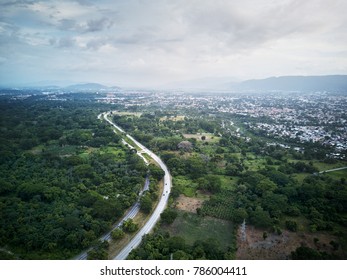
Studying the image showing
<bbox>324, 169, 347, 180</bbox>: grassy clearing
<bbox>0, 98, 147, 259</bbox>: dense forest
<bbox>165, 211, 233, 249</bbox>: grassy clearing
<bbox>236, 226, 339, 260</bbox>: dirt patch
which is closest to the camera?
<bbox>236, 226, 339, 260</bbox>: dirt patch

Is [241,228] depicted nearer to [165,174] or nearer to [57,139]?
[165,174]

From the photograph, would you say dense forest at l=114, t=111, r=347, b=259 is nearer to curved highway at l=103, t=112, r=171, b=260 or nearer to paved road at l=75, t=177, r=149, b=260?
curved highway at l=103, t=112, r=171, b=260

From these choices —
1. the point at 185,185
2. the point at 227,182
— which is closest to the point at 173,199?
the point at 185,185

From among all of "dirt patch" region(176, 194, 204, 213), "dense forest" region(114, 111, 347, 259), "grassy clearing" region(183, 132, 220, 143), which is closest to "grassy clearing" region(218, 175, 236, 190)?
"dense forest" region(114, 111, 347, 259)

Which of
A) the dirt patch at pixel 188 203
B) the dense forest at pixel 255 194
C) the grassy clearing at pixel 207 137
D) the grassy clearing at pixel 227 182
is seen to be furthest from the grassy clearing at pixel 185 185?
the grassy clearing at pixel 207 137

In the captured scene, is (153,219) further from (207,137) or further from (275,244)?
(207,137)
